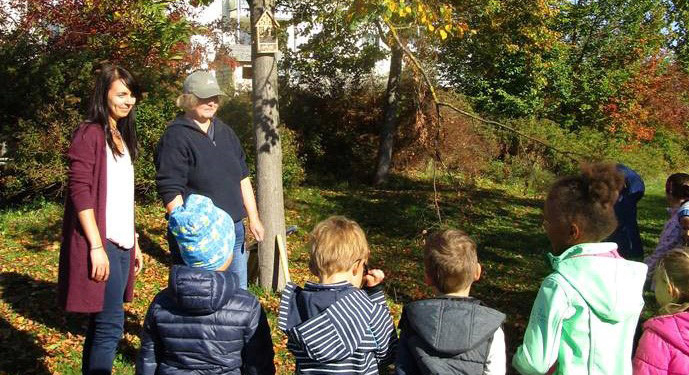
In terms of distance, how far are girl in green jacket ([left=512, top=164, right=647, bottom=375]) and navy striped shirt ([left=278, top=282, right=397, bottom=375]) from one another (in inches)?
21.5

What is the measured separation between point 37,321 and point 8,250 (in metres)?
2.28

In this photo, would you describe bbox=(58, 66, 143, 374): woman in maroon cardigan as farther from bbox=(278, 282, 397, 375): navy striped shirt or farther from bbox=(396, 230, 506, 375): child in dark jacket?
bbox=(396, 230, 506, 375): child in dark jacket

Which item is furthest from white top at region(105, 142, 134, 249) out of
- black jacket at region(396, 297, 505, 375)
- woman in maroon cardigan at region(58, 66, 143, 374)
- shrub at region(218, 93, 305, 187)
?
shrub at region(218, 93, 305, 187)

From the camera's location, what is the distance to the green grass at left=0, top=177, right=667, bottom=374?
4.67 metres

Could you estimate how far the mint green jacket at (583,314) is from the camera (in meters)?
2.34

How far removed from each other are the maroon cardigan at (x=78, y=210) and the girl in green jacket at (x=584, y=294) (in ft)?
6.60

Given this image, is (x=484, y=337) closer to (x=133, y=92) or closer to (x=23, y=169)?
(x=133, y=92)


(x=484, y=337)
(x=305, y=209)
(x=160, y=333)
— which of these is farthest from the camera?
(x=305, y=209)

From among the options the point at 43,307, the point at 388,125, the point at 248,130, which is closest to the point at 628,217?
the point at 43,307

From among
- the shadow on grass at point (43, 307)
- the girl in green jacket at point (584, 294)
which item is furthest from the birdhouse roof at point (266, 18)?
the girl in green jacket at point (584, 294)

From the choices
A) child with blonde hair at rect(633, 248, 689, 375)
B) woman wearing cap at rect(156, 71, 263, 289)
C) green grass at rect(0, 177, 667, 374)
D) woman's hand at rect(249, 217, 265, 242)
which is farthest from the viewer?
green grass at rect(0, 177, 667, 374)

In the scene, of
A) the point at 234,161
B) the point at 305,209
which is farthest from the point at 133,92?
the point at 305,209

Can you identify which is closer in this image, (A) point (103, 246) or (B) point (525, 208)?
(A) point (103, 246)

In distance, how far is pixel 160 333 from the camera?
2.54m
